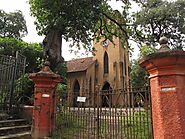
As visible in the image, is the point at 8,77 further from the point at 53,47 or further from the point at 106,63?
the point at 106,63

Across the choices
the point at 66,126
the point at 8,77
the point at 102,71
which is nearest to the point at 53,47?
the point at 8,77

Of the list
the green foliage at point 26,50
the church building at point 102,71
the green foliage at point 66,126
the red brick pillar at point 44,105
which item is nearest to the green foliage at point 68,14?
the green foliage at point 26,50

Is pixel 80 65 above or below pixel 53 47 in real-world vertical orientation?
above

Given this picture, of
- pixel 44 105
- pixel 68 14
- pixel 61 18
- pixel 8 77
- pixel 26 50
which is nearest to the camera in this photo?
pixel 44 105

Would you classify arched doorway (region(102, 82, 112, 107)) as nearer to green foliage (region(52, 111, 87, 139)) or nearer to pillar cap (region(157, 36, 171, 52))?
green foliage (region(52, 111, 87, 139))

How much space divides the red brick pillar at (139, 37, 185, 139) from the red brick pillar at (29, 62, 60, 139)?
12.7 feet

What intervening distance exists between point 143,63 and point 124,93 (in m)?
1.05

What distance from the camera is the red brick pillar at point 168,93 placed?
8.68ft

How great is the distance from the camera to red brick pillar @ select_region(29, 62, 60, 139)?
5.40 metres

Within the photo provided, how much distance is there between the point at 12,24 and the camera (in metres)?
24.2

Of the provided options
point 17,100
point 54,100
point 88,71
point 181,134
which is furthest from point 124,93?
point 88,71

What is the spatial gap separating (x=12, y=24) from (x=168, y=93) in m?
27.0

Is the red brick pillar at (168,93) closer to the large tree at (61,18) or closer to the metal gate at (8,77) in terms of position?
the metal gate at (8,77)

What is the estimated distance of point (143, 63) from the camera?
321 cm
